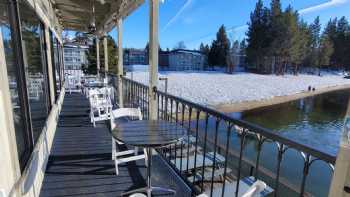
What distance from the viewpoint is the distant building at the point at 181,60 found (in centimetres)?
3728

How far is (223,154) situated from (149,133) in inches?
239

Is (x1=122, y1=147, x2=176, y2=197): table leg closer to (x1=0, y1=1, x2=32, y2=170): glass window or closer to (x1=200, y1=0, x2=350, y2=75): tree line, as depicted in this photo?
(x1=0, y1=1, x2=32, y2=170): glass window

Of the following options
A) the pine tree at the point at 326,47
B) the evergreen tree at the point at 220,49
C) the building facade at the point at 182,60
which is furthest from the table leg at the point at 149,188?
the building facade at the point at 182,60

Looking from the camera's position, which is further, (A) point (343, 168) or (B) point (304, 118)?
(B) point (304, 118)

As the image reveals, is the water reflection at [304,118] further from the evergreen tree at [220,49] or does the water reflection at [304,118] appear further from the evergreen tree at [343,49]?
the evergreen tree at [220,49]

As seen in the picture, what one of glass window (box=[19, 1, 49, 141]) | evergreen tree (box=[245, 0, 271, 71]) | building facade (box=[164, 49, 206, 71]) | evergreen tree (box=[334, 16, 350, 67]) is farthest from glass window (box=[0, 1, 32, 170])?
building facade (box=[164, 49, 206, 71])

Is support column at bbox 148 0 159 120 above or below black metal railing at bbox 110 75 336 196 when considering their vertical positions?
above

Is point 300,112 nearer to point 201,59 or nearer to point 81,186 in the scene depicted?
point 81,186

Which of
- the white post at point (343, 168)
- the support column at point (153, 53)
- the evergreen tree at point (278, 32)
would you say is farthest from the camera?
the evergreen tree at point (278, 32)

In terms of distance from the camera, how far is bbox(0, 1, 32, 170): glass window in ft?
4.52

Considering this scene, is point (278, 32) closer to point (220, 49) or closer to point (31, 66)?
point (220, 49)

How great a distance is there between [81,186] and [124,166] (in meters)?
0.51

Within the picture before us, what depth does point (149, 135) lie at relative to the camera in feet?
6.01

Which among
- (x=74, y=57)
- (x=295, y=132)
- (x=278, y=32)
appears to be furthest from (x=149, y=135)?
(x=278, y=32)
